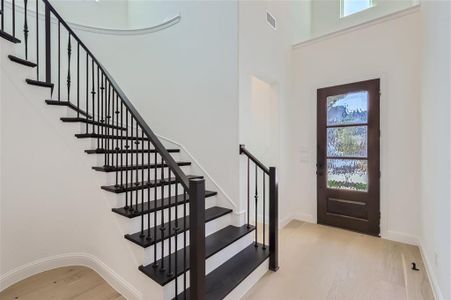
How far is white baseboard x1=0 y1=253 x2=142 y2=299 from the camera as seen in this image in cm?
194

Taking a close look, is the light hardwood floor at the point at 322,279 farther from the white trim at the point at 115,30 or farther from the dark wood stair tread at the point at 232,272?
the white trim at the point at 115,30

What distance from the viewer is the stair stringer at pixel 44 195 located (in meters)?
2.04

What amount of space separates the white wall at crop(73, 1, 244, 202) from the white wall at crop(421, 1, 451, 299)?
5.83 feet

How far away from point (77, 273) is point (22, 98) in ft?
5.78

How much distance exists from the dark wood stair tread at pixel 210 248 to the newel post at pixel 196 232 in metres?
0.27

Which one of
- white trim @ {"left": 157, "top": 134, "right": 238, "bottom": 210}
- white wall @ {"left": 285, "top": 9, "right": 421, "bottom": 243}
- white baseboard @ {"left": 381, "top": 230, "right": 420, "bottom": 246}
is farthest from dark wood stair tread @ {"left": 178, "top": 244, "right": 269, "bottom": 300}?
white wall @ {"left": 285, "top": 9, "right": 421, "bottom": 243}

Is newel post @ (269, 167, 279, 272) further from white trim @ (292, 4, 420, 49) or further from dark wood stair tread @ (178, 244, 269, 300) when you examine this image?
white trim @ (292, 4, 420, 49)

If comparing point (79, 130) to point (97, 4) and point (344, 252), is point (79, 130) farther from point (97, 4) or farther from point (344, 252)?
point (344, 252)

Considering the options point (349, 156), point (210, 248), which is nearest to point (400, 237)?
point (349, 156)

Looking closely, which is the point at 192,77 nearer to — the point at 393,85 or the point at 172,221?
the point at 172,221

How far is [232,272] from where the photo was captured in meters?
2.02

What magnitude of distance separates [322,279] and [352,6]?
4959 millimetres

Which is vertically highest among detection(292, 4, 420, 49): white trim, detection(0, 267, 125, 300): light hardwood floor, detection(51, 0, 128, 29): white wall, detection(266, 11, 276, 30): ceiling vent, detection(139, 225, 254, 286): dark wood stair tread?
detection(51, 0, 128, 29): white wall

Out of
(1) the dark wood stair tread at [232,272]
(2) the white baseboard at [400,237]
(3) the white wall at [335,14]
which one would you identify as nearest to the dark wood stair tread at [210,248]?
(1) the dark wood stair tread at [232,272]
